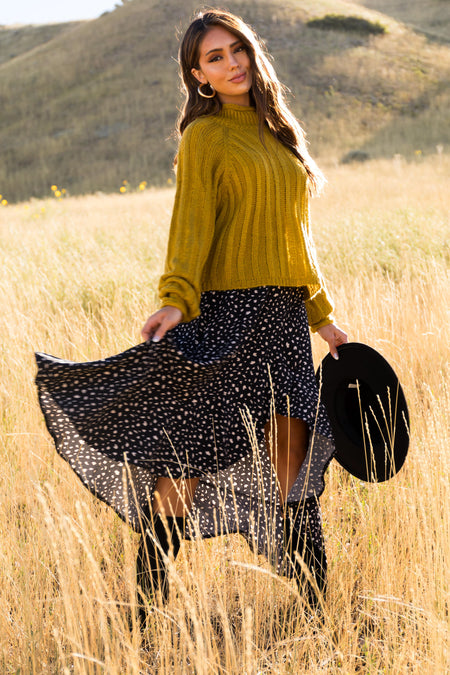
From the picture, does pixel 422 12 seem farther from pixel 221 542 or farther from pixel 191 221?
pixel 221 542

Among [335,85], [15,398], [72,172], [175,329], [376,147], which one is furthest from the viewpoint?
[335,85]

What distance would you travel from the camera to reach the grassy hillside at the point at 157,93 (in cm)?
2723

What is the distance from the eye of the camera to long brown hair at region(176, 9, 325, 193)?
6.68 ft

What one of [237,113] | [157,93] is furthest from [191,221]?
[157,93]

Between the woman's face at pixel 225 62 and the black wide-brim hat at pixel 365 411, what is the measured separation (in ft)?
3.20

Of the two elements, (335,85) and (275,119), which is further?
(335,85)

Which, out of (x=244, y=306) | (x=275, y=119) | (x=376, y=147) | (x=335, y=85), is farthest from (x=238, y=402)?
(x=335, y=85)

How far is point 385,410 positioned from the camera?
2.29 m

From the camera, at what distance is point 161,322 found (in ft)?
5.88

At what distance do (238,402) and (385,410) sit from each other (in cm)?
64

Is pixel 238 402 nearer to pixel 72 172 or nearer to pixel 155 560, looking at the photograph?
pixel 155 560

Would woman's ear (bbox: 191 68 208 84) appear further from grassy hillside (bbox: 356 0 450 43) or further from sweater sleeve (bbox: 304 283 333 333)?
grassy hillside (bbox: 356 0 450 43)

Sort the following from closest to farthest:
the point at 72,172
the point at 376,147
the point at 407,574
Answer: the point at 407,574 < the point at 376,147 < the point at 72,172

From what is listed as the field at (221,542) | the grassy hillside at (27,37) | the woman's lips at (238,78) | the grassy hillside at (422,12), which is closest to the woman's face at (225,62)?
the woman's lips at (238,78)
